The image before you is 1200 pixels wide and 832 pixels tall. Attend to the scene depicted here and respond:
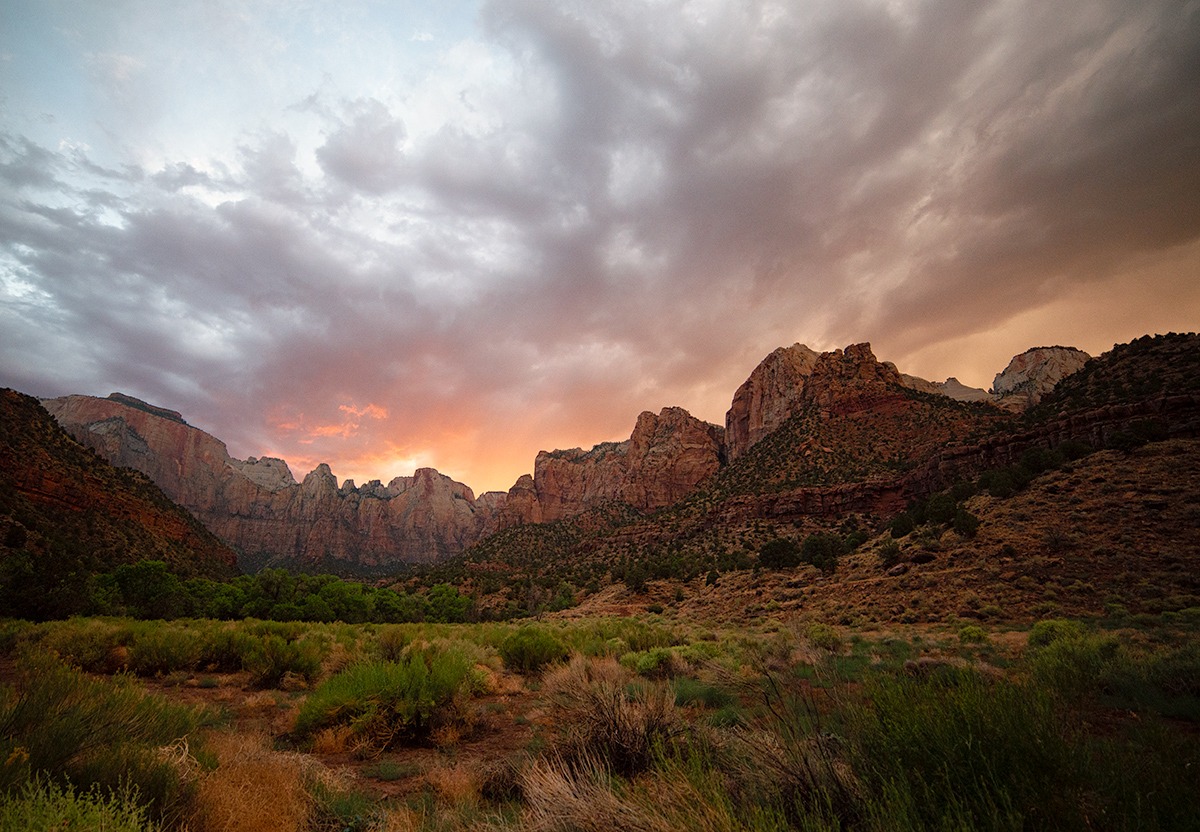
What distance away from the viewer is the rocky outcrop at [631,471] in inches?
4626

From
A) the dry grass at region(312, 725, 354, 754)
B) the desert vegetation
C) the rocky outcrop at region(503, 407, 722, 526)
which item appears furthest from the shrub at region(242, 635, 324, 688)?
the rocky outcrop at region(503, 407, 722, 526)

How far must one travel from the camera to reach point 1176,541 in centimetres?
1886

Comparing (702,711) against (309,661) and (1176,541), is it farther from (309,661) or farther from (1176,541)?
(1176,541)

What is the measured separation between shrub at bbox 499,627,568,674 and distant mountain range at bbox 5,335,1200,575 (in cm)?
3485

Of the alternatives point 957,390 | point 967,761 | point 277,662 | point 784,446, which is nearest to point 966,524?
point 967,761

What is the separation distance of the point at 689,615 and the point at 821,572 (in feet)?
31.4

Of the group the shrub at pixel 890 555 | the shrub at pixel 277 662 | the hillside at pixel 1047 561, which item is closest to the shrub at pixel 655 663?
the shrub at pixel 277 662

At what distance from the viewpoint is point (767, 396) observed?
104m

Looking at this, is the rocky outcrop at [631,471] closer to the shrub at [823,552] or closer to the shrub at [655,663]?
the shrub at [823,552]

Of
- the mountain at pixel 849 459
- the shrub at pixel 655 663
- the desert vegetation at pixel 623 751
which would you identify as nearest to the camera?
the desert vegetation at pixel 623 751

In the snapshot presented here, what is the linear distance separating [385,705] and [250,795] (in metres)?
3.87

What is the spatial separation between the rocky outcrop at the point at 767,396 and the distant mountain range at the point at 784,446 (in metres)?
0.44

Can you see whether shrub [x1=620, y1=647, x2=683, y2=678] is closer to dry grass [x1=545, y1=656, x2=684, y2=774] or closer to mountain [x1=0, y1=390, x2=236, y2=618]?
dry grass [x1=545, y1=656, x2=684, y2=774]

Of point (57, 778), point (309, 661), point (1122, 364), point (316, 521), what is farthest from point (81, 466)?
point (316, 521)
